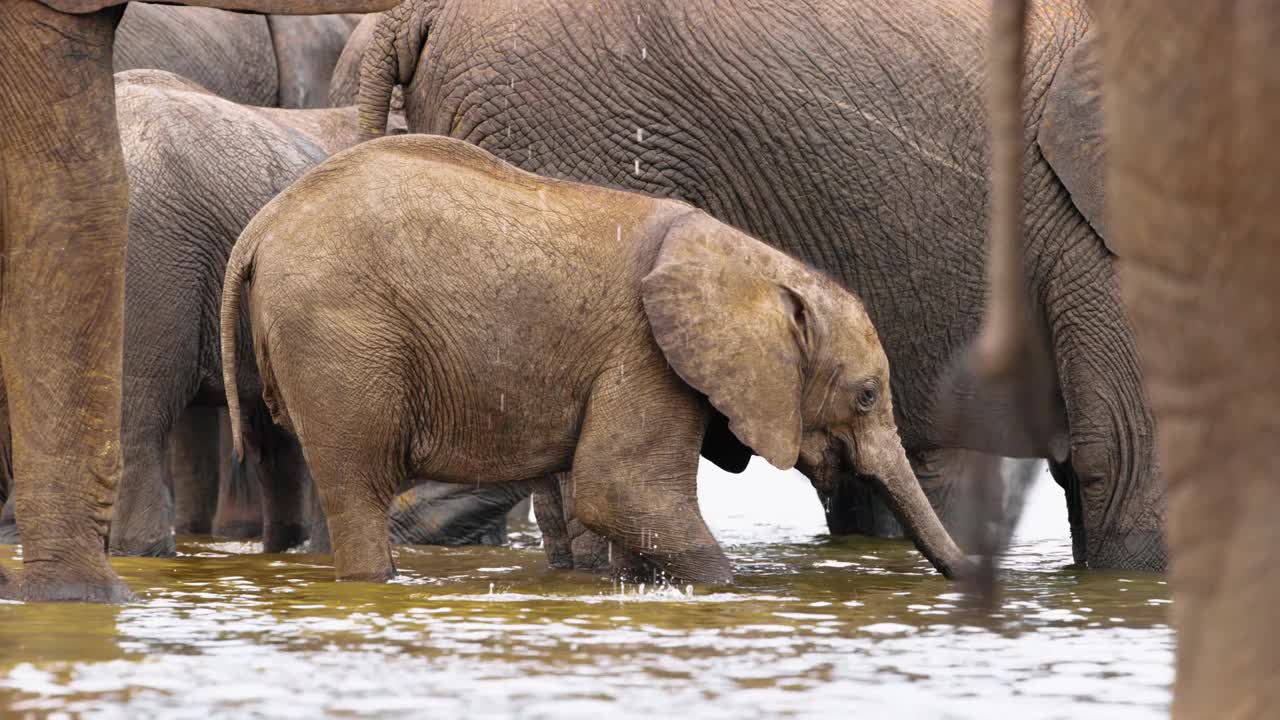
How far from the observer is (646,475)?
611cm

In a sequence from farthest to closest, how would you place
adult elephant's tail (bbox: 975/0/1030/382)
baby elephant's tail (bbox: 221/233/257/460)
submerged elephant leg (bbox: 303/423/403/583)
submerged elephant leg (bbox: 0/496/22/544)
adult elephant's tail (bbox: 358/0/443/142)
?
submerged elephant leg (bbox: 0/496/22/544), adult elephant's tail (bbox: 358/0/443/142), baby elephant's tail (bbox: 221/233/257/460), submerged elephant leg (bbox: 303/423/403/583), adult elephant's tail (bbox: 975/0/1030/382)

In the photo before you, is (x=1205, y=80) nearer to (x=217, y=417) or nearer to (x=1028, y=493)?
(x=1028, y=493)

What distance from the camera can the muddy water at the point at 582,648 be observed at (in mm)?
3840

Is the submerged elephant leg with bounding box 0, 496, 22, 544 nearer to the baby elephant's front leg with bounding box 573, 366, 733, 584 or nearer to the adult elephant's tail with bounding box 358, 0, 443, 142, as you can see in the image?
the adult elephant's tail with bounding box 358, 0, 443, 142

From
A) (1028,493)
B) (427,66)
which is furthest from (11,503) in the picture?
(1028,493)

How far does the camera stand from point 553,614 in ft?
17.1

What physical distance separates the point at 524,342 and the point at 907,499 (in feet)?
3.77

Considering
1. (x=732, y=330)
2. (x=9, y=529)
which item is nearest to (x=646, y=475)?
(x=732, y=330)

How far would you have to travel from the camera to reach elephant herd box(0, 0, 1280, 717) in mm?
5371

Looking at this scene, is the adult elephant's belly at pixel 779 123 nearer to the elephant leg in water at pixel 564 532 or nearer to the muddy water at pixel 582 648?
the elephant leg in water at pixel 564 532

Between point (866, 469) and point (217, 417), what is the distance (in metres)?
4.72

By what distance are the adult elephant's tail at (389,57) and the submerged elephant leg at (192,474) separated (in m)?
2.69

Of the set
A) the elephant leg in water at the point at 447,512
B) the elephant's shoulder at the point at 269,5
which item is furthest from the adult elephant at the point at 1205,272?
the elephant leg in water at the point at 447,512

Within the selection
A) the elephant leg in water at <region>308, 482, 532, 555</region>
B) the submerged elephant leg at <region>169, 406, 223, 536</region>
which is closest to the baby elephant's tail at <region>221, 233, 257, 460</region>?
the elephant leg in water at <region>308, 482, 532, 555</region>
